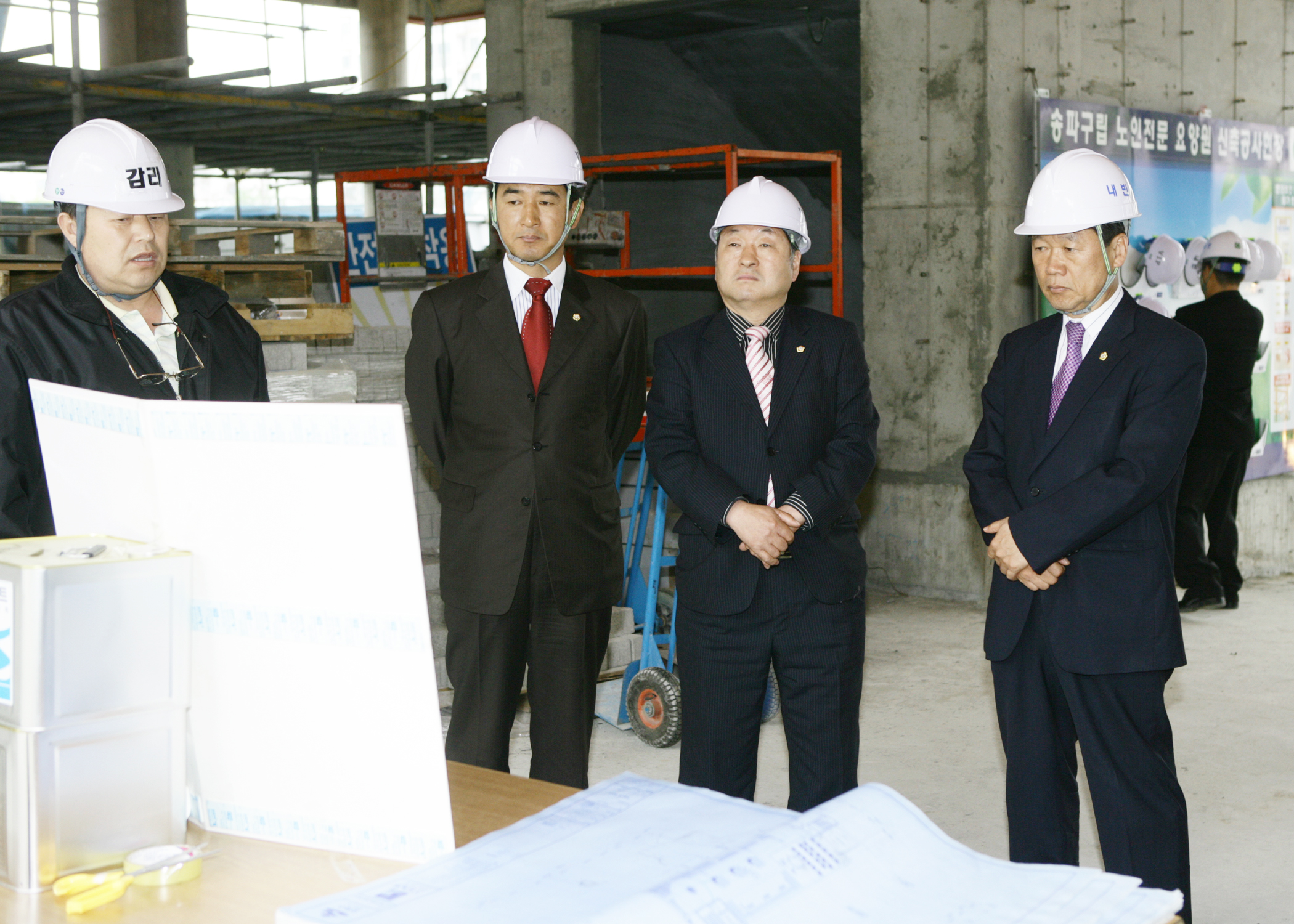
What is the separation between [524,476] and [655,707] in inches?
82.4

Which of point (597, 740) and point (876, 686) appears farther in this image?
point (876, 686)

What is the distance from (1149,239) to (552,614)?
19.5 feet

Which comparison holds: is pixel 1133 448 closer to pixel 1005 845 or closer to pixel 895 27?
pixel 1005 845

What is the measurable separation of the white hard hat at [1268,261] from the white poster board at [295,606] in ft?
27.4

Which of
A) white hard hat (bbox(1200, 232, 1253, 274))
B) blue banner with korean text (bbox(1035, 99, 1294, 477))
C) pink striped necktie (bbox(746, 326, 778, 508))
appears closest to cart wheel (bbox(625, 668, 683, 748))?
pink striped necktie (bbox(746, 326, 778, 508))

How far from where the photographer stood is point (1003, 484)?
3.21 m

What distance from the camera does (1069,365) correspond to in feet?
10.1

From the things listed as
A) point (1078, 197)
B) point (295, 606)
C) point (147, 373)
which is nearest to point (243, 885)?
point (295, 606)

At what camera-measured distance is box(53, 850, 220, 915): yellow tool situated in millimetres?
1488

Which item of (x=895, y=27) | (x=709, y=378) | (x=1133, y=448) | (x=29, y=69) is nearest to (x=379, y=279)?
(x=29, y=69)

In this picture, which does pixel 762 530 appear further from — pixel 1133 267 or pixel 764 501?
pixel 1133 267

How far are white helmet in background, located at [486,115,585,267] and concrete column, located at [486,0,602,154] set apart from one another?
18.6 feet

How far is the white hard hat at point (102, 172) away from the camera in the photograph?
2494mm

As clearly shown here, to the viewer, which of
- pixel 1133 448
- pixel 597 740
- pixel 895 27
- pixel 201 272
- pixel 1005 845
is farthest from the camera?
pixel 895 27
